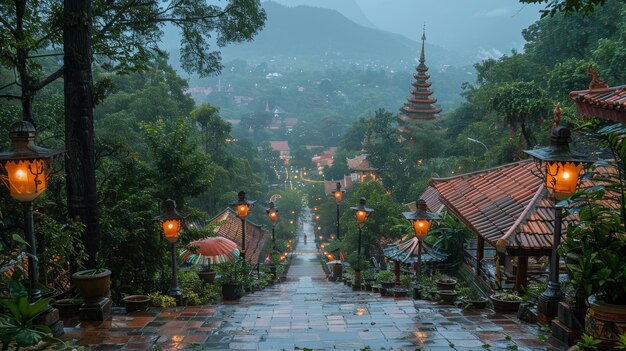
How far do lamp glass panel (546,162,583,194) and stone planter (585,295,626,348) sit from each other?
189cm

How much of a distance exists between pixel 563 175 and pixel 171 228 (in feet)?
21.6

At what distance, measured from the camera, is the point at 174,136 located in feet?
38.8

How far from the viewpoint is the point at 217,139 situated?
37.5 metres

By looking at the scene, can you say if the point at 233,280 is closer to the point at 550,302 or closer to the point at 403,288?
the point at 403,288

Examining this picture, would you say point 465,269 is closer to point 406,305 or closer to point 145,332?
point 406,305

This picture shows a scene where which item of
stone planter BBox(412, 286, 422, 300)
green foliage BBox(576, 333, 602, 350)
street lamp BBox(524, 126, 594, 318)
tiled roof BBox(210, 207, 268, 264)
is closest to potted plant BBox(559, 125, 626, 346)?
green foliage BBox(576, 333, 602, 350)

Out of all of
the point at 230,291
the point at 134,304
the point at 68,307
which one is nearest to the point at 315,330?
the point at 134,304

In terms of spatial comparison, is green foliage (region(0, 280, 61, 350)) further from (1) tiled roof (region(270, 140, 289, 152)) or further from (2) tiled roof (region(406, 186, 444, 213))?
(1) tiled roof (region(270, 140, 289, 152))

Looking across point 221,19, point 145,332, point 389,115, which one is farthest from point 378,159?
point 145,332

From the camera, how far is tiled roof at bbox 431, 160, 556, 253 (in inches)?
417

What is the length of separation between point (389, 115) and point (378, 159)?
409 cm

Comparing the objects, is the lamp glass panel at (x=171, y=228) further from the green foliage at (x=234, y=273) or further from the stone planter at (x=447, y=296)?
the stone planter at (x=447, y=296)

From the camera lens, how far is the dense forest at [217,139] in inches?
414

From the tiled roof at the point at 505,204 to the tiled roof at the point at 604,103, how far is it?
5.72 ft
